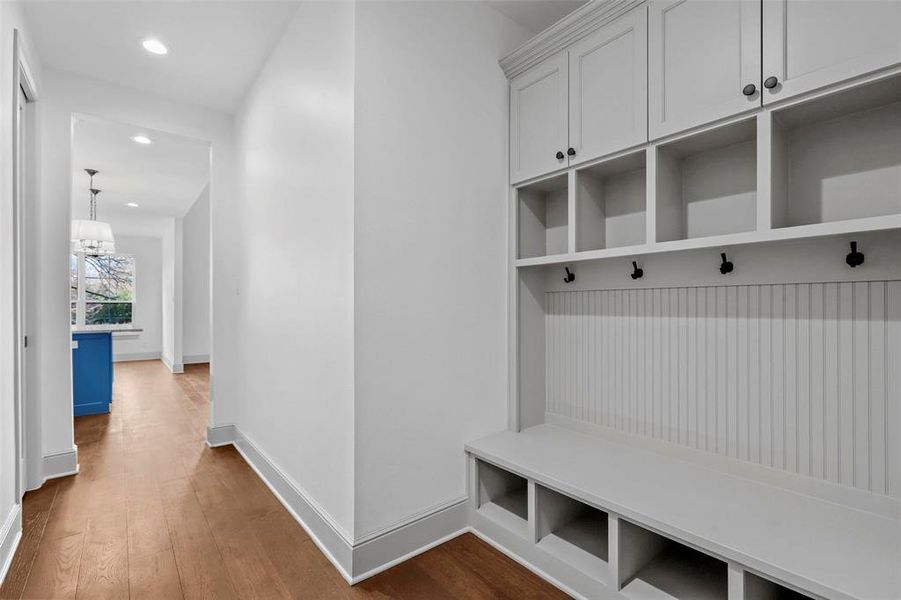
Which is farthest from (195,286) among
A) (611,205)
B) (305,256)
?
(611,205)

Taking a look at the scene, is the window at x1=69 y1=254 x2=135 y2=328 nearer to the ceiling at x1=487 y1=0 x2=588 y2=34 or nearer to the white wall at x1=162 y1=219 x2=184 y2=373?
the white wall at x1=162 y1=219 x2=184 y2=373

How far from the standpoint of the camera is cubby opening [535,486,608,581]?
1.75 metres

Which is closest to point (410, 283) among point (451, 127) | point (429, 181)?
point (429, 181)

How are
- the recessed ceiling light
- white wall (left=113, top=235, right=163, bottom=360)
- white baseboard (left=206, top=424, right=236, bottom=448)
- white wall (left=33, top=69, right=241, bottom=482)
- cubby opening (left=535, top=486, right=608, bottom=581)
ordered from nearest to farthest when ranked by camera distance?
cubby opening (left=535, top=486, right=608, bottom=581), the recessed ceiling light, white wall (left=33, top=69, right=241, bottom=482), white baseboard (left=206, top=424, right=236, bottom=448), white wall (left=113, top=235, right=163, bottom=360)

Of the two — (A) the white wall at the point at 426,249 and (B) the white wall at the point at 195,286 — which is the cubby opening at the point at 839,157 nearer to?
(A) the white wall at the point at 426,249

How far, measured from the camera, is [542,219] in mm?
2543

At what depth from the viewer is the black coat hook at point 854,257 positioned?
58.4 inches

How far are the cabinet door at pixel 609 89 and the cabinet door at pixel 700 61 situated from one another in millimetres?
41

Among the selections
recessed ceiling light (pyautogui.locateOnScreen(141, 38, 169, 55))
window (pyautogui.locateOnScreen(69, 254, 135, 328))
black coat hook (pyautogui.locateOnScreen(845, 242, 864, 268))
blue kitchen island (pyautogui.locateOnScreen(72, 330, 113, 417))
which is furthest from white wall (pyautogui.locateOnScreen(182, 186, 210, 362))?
black coat hook (pyautogui.locateOnScreen(845, 242, 864, 268))

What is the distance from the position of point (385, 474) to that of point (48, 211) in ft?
9.51

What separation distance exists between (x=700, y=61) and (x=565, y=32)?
0.67 meters

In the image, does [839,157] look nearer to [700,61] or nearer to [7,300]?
[700,61]

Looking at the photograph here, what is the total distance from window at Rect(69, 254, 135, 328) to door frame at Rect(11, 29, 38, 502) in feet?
23.9

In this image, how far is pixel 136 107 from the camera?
3252 mm
